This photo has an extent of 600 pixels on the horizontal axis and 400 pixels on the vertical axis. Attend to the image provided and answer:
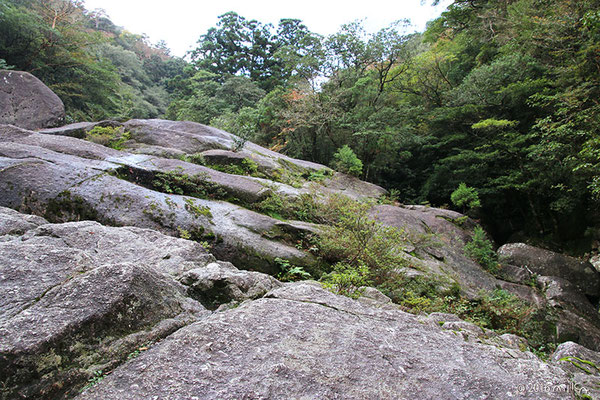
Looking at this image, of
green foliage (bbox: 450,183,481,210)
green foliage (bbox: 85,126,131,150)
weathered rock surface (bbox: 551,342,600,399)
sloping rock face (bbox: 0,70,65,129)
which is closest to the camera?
weathered rock surface (bbox: 551,342,600,399)

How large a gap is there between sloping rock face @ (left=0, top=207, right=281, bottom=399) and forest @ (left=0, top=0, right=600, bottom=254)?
8503mm

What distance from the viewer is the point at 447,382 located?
6.76 ft

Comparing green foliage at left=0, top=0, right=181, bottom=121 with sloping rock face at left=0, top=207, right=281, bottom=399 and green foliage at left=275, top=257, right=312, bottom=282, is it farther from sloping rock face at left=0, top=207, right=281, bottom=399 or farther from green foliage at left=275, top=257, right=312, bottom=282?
sloping rock face at left=0, top=207, right=281, bottom=399

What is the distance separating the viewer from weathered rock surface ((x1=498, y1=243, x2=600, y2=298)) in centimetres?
895

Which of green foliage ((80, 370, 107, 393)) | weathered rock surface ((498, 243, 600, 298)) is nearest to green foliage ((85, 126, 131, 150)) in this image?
green foliage ((80, 370, 107, 393))

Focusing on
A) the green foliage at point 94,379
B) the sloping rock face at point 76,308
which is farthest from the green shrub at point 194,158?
the green foliage at point 94,379

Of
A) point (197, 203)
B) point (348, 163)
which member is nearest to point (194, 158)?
point (197, 203)

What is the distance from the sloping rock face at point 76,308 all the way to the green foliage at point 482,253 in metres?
8.33

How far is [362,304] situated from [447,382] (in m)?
1.28

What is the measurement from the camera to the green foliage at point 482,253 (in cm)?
880

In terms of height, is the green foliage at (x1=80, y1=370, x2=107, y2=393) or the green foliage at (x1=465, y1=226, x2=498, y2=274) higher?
→ the green foliage at (x1=465, y1=226, x2=498, y2=274)

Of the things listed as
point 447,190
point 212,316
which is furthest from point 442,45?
point 212,316

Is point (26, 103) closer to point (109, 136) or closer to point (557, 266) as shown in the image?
point (109, 136)

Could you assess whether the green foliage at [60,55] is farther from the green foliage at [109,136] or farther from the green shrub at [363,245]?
the green shrub at [363,245]
